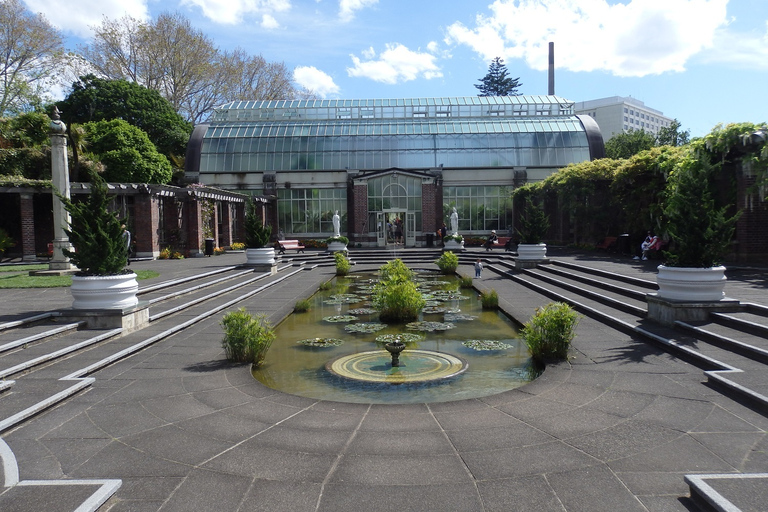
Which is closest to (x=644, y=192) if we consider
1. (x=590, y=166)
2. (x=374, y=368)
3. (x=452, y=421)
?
(x=590, y=166)

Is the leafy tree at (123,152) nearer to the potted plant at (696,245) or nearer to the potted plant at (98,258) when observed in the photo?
the potted plant at (98,258)

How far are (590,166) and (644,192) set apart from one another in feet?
17.1

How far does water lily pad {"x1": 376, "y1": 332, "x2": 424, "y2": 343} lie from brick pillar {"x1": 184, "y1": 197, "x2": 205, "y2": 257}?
19220mm

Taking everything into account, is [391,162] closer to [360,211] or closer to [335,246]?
[360,211]

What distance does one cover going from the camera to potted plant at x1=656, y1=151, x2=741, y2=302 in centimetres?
858

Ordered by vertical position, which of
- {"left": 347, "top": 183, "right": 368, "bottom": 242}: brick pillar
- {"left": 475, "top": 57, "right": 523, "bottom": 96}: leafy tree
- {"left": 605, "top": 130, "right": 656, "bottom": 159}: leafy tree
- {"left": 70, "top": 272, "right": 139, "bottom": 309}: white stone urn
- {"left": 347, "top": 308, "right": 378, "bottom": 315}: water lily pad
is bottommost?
{"left": 347, "top": 308, "right": 378, "bottom": 315}: water lily pad

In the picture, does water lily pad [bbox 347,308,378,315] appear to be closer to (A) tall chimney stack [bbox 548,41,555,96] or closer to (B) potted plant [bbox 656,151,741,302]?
(B) potted plant [bbox 656,151,741,302]

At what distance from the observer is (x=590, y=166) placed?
26.3 m

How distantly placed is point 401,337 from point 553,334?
9.55 feet

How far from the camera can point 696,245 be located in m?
8.68

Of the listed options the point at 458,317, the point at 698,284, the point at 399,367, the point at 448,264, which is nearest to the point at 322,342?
the point at 399,367

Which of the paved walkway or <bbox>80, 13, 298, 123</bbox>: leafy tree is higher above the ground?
<bbox>80, 13, 298, 123</bbox>: leafy tree

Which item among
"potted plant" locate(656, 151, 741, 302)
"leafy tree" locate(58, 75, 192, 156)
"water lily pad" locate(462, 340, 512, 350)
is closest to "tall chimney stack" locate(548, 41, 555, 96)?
"leafy tree" locate(58, 75, 192, 156)

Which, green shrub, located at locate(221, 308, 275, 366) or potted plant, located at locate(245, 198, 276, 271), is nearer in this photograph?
green shrub, located at locate(221, 308, 275, 366)
